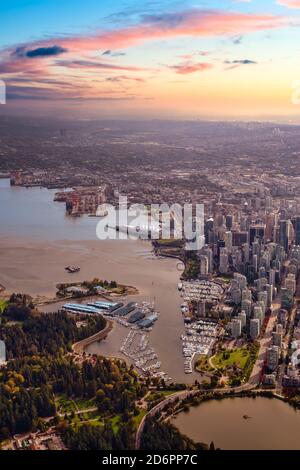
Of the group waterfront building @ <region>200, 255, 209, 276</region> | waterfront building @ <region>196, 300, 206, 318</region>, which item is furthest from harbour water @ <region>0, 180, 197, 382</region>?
waterfront building @ <region>200, 255, 209, 276</region>

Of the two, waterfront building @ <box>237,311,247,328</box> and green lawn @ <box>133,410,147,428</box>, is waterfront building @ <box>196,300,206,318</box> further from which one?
green lawn @ <box>133,410,147,428</box>

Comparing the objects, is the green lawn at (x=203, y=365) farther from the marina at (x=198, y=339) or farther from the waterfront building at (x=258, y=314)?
the waterfront building at (x=258, y=314)

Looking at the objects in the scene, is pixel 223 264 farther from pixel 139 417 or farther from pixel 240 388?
pixel 139 417

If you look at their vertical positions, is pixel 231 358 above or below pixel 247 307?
below

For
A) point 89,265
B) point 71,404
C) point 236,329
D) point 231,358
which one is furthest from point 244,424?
point 89,265

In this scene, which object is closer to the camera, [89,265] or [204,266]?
[204,266]

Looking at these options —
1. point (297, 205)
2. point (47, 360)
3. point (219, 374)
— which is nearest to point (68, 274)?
point (47, 360)
